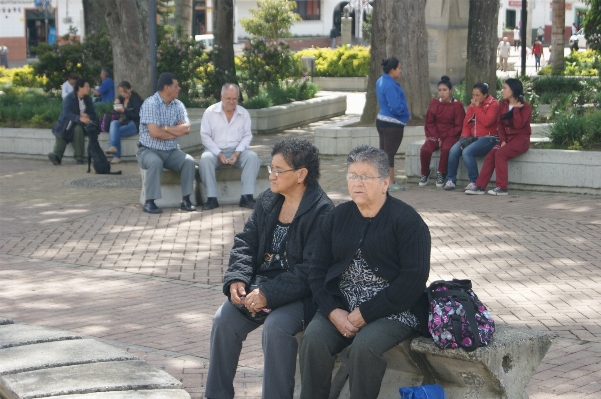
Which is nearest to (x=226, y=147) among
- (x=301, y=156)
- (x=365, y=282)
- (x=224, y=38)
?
(x=301, y=156)

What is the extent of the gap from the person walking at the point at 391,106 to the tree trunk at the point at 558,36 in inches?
696

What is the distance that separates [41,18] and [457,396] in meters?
60.0

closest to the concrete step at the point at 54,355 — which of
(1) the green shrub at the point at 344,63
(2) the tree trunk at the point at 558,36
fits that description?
(2) the tree trunk at the point at 558,36

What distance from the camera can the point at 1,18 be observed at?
5966 centimetres

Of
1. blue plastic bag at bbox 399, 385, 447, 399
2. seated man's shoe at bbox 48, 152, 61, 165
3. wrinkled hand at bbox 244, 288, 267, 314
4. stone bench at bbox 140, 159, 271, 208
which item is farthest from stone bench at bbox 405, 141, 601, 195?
blue plastic bag at bbox 399, 385, 447, 399

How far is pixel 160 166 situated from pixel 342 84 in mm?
20815

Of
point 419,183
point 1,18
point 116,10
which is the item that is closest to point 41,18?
point 1,18

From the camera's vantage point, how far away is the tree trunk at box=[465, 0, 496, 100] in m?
18.9

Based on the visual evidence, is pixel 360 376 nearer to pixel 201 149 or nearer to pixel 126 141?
pixel 126 141

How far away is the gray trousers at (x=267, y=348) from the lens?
4605 mm

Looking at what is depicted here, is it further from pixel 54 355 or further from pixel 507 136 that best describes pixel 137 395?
pixel 507 136

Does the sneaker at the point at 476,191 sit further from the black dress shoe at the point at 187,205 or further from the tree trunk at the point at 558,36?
the tree trunk at the point at 558,36

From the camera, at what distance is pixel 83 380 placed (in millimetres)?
4023

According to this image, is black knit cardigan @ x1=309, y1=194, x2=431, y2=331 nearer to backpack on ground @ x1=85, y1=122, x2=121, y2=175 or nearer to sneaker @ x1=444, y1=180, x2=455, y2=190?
sneaker @ x1=444, y1=180, x2=455, y2=190
